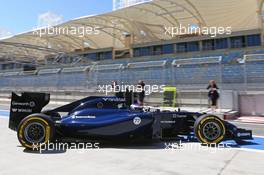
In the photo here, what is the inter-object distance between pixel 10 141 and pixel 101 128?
2360mm

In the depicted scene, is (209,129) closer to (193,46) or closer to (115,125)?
(115,125)

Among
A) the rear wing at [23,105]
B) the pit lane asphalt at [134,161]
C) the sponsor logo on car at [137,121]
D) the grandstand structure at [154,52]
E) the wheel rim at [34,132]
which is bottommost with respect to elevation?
the pit lane asphalt at [134,161]

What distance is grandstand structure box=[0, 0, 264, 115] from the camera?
1736 centimetres

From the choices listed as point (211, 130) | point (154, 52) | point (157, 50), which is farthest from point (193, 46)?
point (211, 130)

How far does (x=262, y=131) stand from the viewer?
8852mm

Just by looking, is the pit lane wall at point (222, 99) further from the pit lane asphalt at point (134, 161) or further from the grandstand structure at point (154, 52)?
the pit lane asphalt at point (134, 161)

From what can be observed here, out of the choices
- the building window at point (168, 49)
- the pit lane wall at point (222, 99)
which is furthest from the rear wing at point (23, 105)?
the building window at point (168, 49)

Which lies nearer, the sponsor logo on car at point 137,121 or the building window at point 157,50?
the sponsor logo on car at point 137,121

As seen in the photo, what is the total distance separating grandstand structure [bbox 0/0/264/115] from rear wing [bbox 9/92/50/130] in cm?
1113

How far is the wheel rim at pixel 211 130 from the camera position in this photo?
6195mm

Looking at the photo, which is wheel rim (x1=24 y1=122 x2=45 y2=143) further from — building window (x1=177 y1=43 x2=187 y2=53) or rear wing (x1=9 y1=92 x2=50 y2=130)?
building window (x1=177 y1=43 x2=187 y2=53)

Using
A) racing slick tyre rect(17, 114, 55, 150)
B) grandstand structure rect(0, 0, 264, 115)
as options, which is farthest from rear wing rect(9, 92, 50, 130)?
grandstand structure rect(0, 0, 264, 115)

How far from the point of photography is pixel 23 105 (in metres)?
6.62

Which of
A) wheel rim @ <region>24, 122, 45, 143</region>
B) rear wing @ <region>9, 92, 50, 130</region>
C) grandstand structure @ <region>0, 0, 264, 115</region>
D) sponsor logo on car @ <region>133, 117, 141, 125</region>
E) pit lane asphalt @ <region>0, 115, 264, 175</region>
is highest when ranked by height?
grandstand structure @ <region>0, 0, 264, 115</region>
